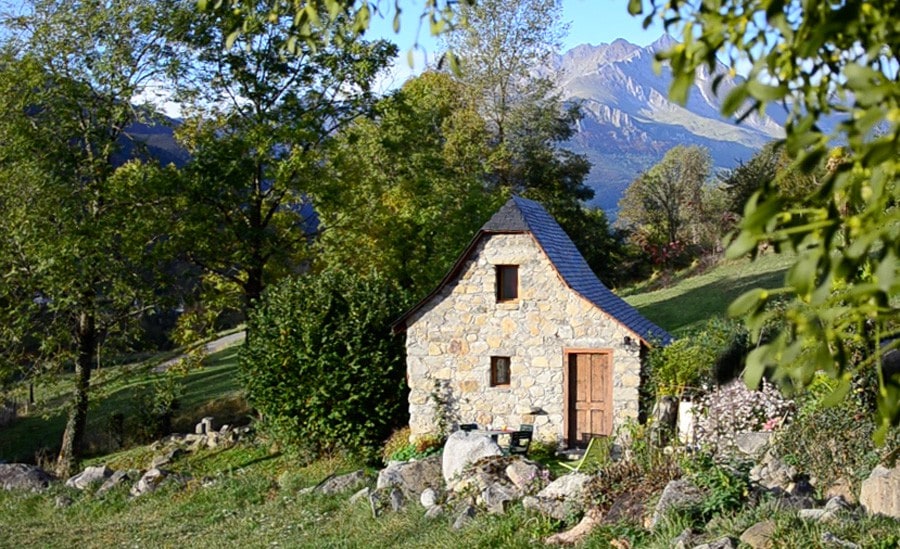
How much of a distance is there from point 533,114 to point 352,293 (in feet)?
54.5

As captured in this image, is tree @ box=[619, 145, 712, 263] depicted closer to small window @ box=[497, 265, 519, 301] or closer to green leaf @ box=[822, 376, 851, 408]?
small window @ box=[497, 265, 519, 301]

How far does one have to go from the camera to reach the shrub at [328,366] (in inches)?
613

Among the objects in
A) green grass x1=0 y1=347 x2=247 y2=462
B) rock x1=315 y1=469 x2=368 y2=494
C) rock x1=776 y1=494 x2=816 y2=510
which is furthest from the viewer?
green grass x1=0 y1=347 x2=247 y2=462

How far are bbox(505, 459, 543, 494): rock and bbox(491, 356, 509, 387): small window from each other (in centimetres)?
457

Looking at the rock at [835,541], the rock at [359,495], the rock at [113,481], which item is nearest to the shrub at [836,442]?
the rock at [835,541]

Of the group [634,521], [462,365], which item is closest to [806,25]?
[634,521]

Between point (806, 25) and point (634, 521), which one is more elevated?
point (806, 25)

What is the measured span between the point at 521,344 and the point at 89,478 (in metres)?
7.81

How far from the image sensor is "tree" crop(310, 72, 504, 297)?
19.4 meters

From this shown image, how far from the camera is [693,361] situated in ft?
45.9

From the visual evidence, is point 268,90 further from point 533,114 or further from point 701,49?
point 701,49

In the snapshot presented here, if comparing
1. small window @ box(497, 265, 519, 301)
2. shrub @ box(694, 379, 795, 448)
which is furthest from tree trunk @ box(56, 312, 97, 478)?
shrub @ box(694, 379, 795, 448)

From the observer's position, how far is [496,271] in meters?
15.5

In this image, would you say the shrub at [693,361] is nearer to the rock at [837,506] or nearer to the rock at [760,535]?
the rock at [837,506]
